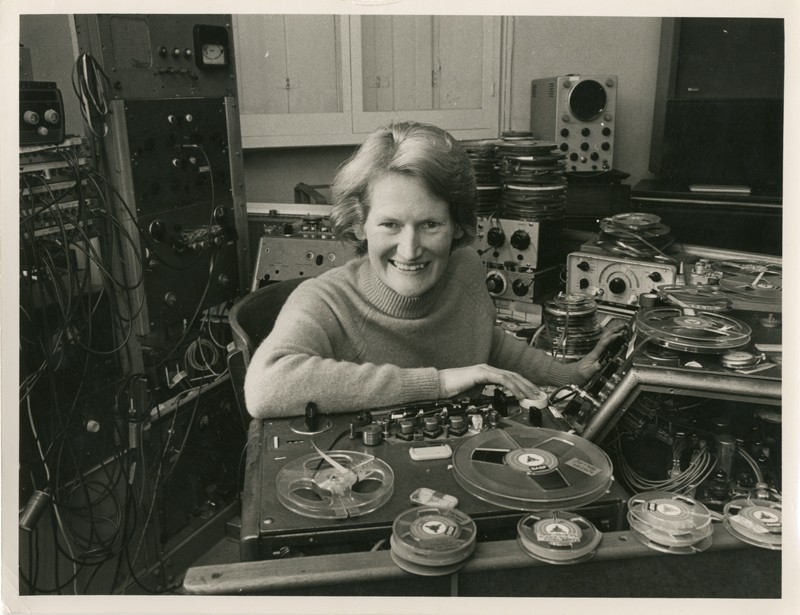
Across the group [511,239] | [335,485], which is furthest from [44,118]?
[511,239]

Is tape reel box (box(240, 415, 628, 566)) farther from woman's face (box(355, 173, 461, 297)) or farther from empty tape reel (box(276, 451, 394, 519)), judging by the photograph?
woman's face (box(355, 173, 461, 297))

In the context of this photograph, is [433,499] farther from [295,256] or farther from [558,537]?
[295,256]

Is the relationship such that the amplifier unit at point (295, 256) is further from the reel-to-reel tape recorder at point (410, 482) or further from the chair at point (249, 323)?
the reel-to-reel tape recorder at point (410, 482)

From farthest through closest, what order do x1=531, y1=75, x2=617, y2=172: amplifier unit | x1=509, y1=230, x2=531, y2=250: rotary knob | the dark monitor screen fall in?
x1=531, y1=75, x2=617, y2=172: amplifier unit → the dark monitor screen → x1=509, y1=230, x2=531, y2=250: rotary knob

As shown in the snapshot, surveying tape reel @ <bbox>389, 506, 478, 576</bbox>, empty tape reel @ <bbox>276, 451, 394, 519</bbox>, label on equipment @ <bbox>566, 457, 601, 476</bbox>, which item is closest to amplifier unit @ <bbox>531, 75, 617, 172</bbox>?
label on equipment @ <bbox>566, 457, 601, 476</bbox>

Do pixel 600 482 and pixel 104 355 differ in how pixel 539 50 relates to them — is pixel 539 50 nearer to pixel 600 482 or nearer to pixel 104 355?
pixel 104 355

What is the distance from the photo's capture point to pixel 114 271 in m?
2.06

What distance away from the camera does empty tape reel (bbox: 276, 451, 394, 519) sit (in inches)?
39.9

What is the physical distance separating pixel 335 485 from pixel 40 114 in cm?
124

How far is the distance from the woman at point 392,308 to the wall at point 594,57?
2236 millimetres

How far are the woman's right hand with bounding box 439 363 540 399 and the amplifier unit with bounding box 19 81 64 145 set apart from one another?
44.6 inches

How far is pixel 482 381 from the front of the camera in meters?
1.41

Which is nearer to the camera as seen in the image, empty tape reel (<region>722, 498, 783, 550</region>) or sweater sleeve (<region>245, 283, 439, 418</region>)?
empty tape reel (<region>722, 498, 783, 550</region>)

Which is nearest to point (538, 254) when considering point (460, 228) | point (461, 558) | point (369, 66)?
point (460, 228)
